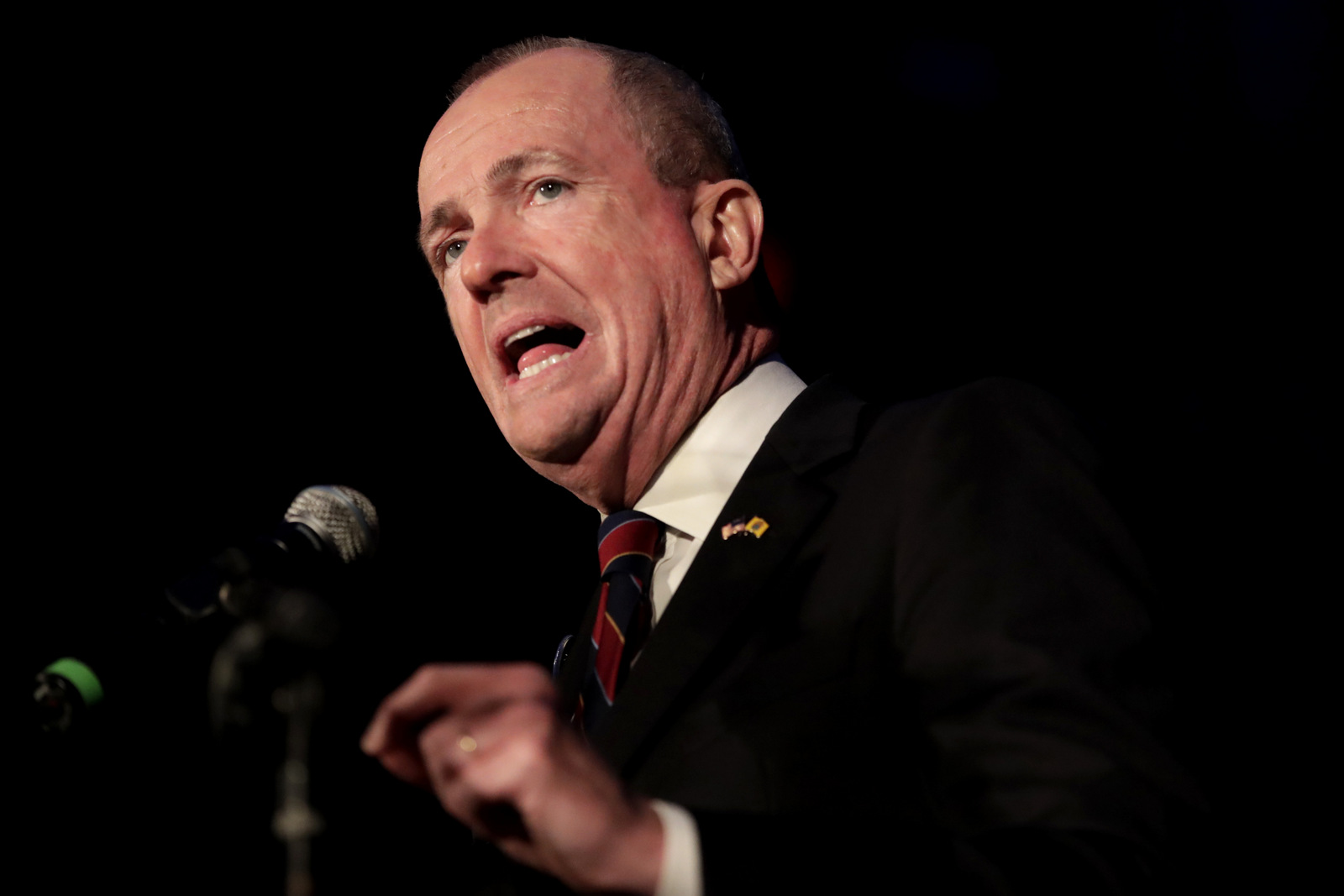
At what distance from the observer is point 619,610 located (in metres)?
1.90

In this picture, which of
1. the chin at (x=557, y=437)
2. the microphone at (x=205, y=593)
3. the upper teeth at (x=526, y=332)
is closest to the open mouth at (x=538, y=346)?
the upper teeth at (x=526, y=332)

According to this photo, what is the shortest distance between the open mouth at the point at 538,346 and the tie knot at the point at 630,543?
0.34 m

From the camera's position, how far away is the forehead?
2316mm

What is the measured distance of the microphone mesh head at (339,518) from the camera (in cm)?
157

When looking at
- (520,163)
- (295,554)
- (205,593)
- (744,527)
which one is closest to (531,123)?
(520,163)

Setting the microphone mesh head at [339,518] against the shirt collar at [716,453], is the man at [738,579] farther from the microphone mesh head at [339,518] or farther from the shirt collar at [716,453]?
the microphone mesh head at [339,518]

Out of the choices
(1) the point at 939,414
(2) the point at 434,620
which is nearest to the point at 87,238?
(2) the point at 434,620

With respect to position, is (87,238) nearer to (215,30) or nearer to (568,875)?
(215,30)

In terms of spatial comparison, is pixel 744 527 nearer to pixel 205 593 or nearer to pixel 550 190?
pixel 205 593

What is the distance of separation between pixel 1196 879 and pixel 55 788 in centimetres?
214

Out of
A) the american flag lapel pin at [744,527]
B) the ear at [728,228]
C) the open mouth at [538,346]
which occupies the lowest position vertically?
the american flag lapel pin at [744,527]

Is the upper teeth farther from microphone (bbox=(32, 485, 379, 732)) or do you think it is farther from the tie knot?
microphone (bbox=(32, 485, 379, 732))

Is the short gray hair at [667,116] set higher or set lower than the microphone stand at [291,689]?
higher

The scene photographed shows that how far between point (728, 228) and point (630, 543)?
802mm
